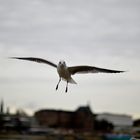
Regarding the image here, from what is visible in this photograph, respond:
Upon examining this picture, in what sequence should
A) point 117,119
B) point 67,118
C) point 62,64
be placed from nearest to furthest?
point 62,64 < point 67,118 < point 117,119

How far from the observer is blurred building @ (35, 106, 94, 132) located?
5404 inches

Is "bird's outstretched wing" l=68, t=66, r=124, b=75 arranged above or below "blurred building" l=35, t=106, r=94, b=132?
below

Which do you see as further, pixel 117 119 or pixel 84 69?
pixel 117 119

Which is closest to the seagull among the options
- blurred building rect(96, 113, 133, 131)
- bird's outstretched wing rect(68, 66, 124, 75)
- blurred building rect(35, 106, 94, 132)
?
bird's outstretched wing rect(68, 66, 124, 75)

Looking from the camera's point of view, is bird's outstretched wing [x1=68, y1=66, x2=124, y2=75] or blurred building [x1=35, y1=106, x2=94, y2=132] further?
blurred building [x1=35, y1=106, x2=94, y2=132]

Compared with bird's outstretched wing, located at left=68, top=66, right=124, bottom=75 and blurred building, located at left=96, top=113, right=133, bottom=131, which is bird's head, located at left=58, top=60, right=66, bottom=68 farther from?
blurred building, located at left=96, top=113, right=133, bottom=131

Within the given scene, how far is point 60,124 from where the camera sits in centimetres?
14212

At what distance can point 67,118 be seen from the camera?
461 feet

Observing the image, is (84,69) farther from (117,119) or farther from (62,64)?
(117,119)

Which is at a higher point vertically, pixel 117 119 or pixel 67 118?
pixel 117 119

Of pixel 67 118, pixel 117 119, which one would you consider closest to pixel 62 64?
pixel 67 118

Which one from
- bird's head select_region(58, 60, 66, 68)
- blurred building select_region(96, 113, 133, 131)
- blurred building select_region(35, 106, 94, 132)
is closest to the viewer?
bird's head select_region(58, 60, 66, 68)

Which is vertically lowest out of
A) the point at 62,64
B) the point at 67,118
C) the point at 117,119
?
the point at 62,64

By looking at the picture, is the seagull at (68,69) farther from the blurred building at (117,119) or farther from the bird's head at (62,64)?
the blurred building at (117,119)
